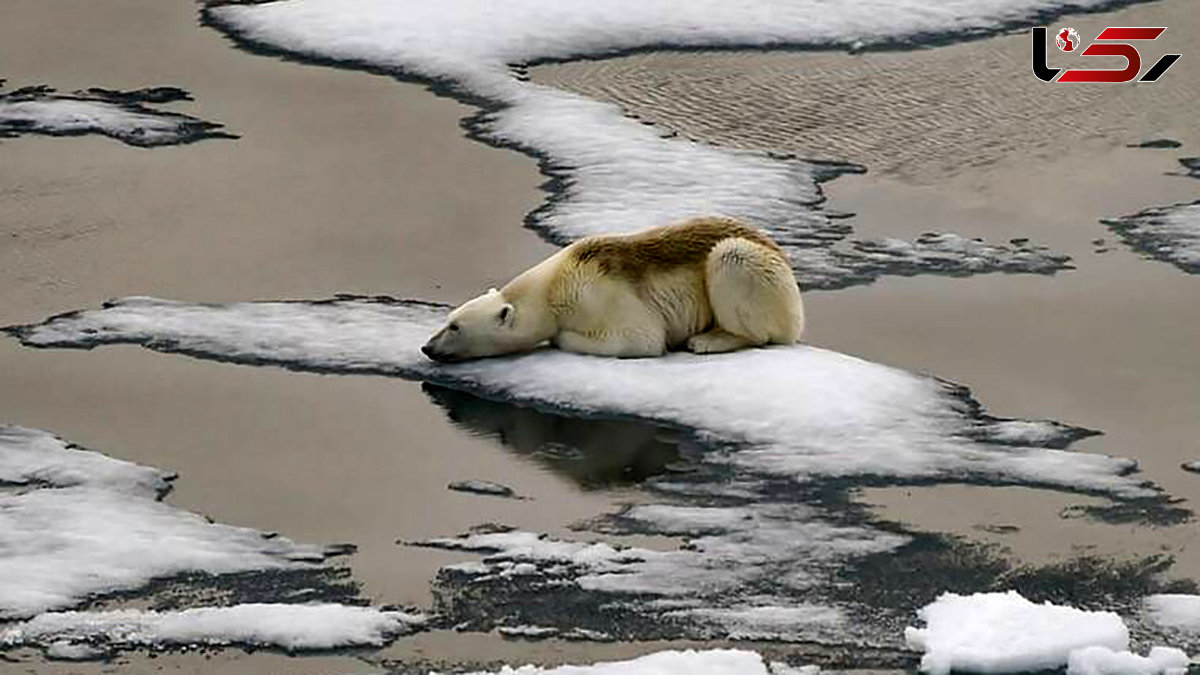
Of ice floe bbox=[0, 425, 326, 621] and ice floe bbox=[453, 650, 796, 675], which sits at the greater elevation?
ice floe bbox=[0, 425, 326, 621]

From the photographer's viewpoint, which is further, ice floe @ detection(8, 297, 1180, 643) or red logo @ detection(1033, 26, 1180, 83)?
red logo @ detection(1033, 26, 1180, 83)

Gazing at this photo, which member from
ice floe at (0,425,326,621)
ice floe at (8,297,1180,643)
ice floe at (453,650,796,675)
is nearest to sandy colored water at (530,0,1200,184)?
ice floe at (8,297,1180,643)

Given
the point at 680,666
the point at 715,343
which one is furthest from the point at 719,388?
the point at 680,666

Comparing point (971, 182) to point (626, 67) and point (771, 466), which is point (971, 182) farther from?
point (771, 466)

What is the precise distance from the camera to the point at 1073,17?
17281 mm

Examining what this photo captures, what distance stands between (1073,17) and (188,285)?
7.87 metres

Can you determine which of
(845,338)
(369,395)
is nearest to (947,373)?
(845,338)

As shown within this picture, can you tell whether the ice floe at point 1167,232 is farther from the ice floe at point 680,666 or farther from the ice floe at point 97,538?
the ice floe at point 97,538

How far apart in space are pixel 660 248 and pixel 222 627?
3155 mm

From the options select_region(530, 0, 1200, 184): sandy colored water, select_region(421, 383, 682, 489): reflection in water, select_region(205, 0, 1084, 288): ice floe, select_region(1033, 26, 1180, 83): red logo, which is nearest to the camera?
select_region(421, 383, 682, 489): reflection in water

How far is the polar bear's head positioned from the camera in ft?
33.7

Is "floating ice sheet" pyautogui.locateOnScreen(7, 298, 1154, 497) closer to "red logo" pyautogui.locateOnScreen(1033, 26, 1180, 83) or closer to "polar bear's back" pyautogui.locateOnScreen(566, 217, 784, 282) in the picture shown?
"polar bear's back" pyautogui.locateOnScreen(566, 217, 784, 282)

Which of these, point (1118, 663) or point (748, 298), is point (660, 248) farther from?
point (1118, 663)

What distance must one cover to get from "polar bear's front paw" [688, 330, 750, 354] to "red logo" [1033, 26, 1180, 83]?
6041 mm
